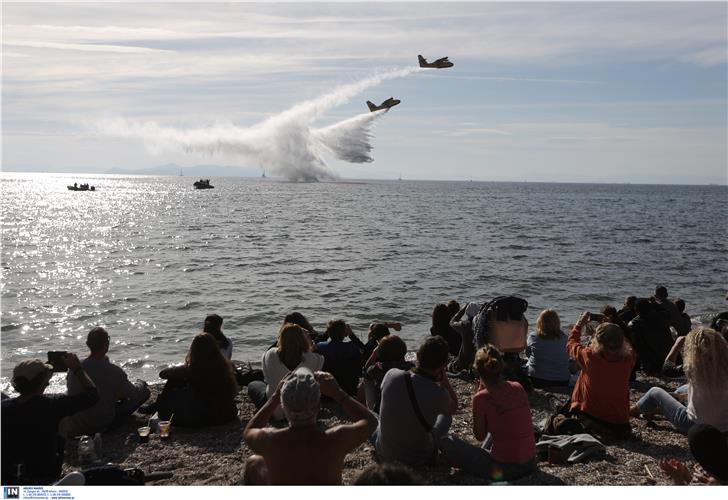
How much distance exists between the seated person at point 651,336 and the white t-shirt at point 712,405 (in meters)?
4.10

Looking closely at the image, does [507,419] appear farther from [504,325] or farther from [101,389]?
[101,389]

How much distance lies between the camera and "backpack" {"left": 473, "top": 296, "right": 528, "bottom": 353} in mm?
9359

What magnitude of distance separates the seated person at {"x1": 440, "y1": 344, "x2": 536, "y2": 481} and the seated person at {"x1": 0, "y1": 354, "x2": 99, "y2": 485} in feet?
11.6

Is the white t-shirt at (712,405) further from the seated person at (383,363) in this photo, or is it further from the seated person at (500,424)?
the seated person at (383,363)

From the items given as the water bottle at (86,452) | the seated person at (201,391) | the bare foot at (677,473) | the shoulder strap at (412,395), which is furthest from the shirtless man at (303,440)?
the seated person at (201,391)

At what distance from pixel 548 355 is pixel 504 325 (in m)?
0.71

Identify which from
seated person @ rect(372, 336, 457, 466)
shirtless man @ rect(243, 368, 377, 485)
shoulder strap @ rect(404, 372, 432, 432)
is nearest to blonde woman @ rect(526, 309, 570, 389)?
seated person @ rect(372, 336, 457, 466)

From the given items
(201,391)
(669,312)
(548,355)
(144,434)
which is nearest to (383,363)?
(201,391)

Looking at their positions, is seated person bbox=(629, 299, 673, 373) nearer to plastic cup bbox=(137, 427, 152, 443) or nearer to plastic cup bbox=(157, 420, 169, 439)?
plastic cup bbox=(157, 420, 169, 439)

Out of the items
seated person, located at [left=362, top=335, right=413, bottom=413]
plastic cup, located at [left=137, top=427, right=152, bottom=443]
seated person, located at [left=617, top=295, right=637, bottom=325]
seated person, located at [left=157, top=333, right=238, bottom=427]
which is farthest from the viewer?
seated person, located at [left=617, top=295, right=637, bottom=325]

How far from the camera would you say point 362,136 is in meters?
93.0

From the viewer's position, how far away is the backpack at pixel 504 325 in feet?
30.7

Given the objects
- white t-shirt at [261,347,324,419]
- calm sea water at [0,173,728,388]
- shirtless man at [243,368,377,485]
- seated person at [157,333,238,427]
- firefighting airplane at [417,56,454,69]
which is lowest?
calm sea water at [0,173,728,388]

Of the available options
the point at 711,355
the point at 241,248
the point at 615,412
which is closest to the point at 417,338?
the point at 615,412
